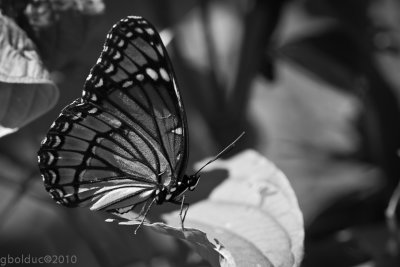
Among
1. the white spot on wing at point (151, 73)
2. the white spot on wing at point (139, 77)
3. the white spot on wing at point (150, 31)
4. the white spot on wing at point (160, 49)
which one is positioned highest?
the white spot on wing at point (150, 31)

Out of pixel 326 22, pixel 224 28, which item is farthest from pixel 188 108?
pixel 326 22

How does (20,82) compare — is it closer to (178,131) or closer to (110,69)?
(110,69)

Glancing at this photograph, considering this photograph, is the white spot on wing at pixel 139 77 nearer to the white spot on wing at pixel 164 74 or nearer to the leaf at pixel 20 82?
the white spot on wing at pixel 164 74

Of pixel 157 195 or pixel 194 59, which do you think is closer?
pixel 157 195

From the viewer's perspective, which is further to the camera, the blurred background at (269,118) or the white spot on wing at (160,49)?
the blurred background at (269,118)

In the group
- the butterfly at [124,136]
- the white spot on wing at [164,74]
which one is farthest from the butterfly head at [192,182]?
the white spot on wing at [164,74]

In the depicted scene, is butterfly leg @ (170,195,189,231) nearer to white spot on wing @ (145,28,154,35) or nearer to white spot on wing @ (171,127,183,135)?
white spot on wing @ (171,127,183,135)

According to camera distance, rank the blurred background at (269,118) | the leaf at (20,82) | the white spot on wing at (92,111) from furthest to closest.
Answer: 1. the blurred background at (269,118)
2. the white spot on wing at (92,111)
3. the leaf at (20,82)

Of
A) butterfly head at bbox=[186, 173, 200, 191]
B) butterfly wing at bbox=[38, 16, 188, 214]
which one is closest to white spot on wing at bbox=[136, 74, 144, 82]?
butterfly wing at bbox=[38, 16, 188, 214]

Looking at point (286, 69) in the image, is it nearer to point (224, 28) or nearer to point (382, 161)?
point (224, 28)
